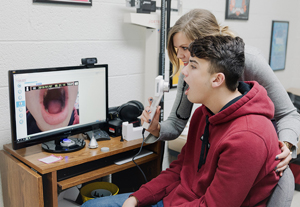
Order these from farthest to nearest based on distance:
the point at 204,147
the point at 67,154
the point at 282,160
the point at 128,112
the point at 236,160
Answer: the point at 128,112, the point at 67,154, the point at 204,147, the point at 282,160, the point at 236,160

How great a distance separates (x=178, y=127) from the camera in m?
1.56

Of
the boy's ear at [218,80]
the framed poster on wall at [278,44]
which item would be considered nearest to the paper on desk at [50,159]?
the boy's ear at [218,80]

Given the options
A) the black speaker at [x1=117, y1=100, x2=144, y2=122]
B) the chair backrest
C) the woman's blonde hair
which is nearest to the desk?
the black speaker at [x1=117, y1=100, x2=144, y2=122]

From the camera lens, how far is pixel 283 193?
3.39 feet

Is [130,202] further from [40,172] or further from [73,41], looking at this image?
[73,41]

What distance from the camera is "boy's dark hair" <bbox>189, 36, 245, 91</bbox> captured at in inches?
42.2

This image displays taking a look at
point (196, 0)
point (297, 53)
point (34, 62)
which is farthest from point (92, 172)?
point (297, 53)

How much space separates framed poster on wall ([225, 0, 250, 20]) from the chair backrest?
202 centimetres

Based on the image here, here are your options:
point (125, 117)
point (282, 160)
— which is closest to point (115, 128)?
point (125, 117)

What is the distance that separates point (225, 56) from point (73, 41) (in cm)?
105

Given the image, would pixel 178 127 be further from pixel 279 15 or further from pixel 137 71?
pixel 279 15

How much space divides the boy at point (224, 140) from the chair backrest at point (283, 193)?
2cm

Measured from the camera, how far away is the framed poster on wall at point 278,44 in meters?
3.38

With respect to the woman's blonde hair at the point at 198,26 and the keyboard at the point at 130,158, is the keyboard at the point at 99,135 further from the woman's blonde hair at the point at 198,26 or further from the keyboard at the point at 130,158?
the woman's blonde hair at the point at 198,26
